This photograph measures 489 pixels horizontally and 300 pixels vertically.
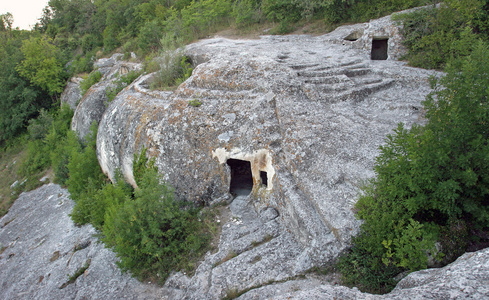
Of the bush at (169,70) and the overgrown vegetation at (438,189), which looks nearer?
the overgrown vegetation at (438,189)

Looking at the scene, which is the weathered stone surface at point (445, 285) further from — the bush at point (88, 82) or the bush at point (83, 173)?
the bush at point (88, 82)

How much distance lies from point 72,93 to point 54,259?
1417 cm

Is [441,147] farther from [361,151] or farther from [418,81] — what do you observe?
[418,81]

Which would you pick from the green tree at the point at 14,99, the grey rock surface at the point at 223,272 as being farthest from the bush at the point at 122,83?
the green tree at the point at 14,99

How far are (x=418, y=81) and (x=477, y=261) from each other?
7358 mm

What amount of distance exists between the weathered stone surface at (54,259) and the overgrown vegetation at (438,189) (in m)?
4.67

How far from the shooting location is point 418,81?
29.7 feet

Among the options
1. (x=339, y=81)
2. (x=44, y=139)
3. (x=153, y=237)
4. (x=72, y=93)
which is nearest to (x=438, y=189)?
(x=339, y=81)

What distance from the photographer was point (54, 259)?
8.73 m

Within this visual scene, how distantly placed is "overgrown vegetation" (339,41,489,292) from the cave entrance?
4473mm

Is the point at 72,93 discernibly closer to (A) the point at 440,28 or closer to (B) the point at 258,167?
(B) the point at 258,167

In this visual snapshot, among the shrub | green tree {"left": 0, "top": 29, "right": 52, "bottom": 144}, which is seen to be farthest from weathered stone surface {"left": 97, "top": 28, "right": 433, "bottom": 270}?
green tree {"left": 0, "top": 29, "right": 52, "bottom": 144}

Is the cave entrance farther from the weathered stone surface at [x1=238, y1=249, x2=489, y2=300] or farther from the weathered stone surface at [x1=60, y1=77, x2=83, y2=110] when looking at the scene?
the weathered stone surface at [x1=60, y1=77, x2=83, y2=110]

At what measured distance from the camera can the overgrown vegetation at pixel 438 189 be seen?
3.93m
